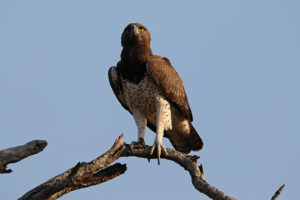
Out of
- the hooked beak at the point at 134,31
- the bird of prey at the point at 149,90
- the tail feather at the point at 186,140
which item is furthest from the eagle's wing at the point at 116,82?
the tail feather at the point at 186,140

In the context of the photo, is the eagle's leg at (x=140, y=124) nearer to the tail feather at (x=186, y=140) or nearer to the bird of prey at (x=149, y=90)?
the bird of prey at (x=149, y=90)

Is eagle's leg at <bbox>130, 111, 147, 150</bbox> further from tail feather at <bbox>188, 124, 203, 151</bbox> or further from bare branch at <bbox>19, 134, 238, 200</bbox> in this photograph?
bare branch at <bbox>19, 134, 238, 200</bbox>

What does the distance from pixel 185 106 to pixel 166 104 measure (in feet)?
1.69

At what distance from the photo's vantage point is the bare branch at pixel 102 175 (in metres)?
5.85

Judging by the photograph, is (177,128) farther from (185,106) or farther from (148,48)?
(148,48)

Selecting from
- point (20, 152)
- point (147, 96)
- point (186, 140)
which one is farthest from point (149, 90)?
point (20, 152)

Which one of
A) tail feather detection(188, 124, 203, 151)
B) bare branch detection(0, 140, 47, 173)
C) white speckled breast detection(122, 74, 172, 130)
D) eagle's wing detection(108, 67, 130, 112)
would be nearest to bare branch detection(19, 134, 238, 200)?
bare branch detection(0, 140, 47, 173)

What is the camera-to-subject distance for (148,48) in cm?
873

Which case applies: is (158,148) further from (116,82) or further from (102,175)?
(116,82)

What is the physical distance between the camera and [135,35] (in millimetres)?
8531

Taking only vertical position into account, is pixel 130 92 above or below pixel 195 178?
above

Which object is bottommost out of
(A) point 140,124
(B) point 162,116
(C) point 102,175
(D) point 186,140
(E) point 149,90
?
(C) point 102,175

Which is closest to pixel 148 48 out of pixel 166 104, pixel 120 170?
pixel 166 104

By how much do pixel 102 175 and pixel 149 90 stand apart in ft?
7.70
